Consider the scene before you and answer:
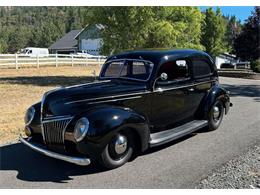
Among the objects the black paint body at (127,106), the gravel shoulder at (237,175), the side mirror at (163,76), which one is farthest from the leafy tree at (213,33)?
the gravel shoulder at (237,175)

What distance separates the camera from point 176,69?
729cm

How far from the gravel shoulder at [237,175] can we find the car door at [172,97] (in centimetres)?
149

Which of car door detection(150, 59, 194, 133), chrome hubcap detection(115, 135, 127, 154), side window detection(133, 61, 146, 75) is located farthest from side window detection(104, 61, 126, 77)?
chrome hubcap detection(115, 135, 127, 154)

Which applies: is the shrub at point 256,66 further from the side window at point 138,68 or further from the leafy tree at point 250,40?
the side window at point 138,68

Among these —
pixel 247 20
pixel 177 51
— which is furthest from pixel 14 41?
pixel 177 51

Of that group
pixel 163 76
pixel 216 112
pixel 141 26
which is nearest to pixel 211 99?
pixel 216 112

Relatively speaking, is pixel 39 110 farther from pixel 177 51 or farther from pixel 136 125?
pixel 177 51

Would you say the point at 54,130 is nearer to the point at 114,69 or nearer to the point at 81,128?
the point at 81,128

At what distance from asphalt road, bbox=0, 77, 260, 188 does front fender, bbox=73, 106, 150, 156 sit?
1.38 ft

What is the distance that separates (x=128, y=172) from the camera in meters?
5.47

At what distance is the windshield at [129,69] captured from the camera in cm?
674

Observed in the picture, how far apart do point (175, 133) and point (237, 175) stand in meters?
1.69

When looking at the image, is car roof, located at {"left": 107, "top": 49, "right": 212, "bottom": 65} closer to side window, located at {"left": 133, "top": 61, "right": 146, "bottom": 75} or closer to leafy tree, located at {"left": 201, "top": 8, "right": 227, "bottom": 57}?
side window, located at {"left": 133, "top": 61, "right": 146, "bottom": 75}

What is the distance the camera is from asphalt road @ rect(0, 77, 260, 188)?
16.6 ft
